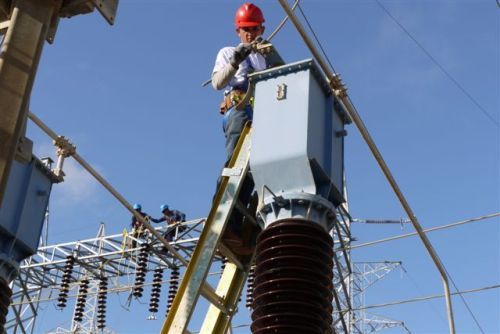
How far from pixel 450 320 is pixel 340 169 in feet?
5.22

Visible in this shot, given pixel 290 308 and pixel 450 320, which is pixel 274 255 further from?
pixel 450 320

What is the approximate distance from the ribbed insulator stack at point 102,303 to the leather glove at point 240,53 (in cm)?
1227

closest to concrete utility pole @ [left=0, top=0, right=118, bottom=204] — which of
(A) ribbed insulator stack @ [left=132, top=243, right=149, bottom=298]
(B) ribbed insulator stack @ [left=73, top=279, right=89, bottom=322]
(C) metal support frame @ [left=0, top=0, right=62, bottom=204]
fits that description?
(C) metal support frame @ [left=0, top=0, right=62, bottom=204]

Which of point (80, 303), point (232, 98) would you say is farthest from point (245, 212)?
point (80, 303)

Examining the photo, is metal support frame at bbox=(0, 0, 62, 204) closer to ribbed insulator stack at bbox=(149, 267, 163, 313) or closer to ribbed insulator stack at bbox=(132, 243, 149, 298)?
ribbed insulator stack at bbox=(149, 267, 163, 313)

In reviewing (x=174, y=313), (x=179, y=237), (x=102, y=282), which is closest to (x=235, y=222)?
(x=174, y=313)

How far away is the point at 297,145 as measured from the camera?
199 inches

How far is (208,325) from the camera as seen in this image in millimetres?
5898

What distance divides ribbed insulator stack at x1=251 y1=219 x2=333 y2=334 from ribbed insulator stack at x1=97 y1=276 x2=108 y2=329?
13205mm

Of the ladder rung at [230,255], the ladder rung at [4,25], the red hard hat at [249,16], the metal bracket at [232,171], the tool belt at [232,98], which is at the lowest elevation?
the ladder rung at [230,255]

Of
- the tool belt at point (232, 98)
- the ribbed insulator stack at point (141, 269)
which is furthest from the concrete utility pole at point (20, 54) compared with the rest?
the ribbed insulator stack at point (141, 269)

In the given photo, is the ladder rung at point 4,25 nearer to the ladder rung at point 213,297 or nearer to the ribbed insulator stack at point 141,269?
the ladder rung at point 213,297

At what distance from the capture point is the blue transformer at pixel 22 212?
6.52 meters

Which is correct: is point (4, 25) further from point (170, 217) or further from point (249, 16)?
point (170, 217)
